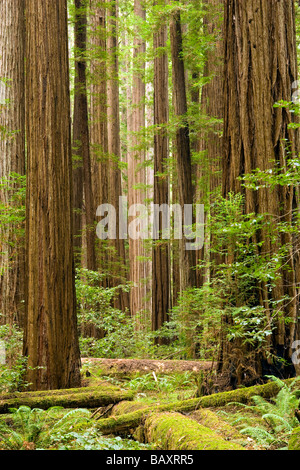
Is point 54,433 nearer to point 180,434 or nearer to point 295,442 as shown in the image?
point 180,434

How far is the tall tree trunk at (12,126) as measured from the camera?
888 cm

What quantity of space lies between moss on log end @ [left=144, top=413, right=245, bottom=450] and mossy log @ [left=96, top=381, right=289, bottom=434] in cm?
22

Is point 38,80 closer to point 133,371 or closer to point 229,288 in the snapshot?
point 229,288

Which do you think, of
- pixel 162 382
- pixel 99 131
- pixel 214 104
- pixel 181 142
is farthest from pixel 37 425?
pixel 99 131

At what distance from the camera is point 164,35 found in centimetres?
1477

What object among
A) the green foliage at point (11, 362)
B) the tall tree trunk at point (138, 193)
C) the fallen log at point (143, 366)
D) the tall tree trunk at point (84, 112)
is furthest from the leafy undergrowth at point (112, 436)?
the tall tree trunk at point (138, 193)

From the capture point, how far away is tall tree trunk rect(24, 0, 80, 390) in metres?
5.63

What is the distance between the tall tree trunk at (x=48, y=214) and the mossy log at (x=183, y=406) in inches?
67.7

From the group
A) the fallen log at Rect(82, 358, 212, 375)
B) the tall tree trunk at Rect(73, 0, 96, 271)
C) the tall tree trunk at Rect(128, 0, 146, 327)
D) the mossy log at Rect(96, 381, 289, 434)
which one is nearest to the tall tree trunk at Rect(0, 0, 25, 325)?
the tall tree trunk at Rect(73, 0, 96, 271)

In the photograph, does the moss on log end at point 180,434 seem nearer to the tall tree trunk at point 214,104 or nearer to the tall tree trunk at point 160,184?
the tall tree trunk at point 214,104

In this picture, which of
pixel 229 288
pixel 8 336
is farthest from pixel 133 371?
pixel 229 288

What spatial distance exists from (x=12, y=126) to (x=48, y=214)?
4.62 metres

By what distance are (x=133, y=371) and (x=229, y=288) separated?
2656 millimetres

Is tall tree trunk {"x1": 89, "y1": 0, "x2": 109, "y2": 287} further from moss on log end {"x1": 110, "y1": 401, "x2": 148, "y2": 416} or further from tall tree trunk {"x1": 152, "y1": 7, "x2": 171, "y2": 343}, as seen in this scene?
moss on log end {"x1": 110, "y1": 401, "x2": 148, "y2": 416}
